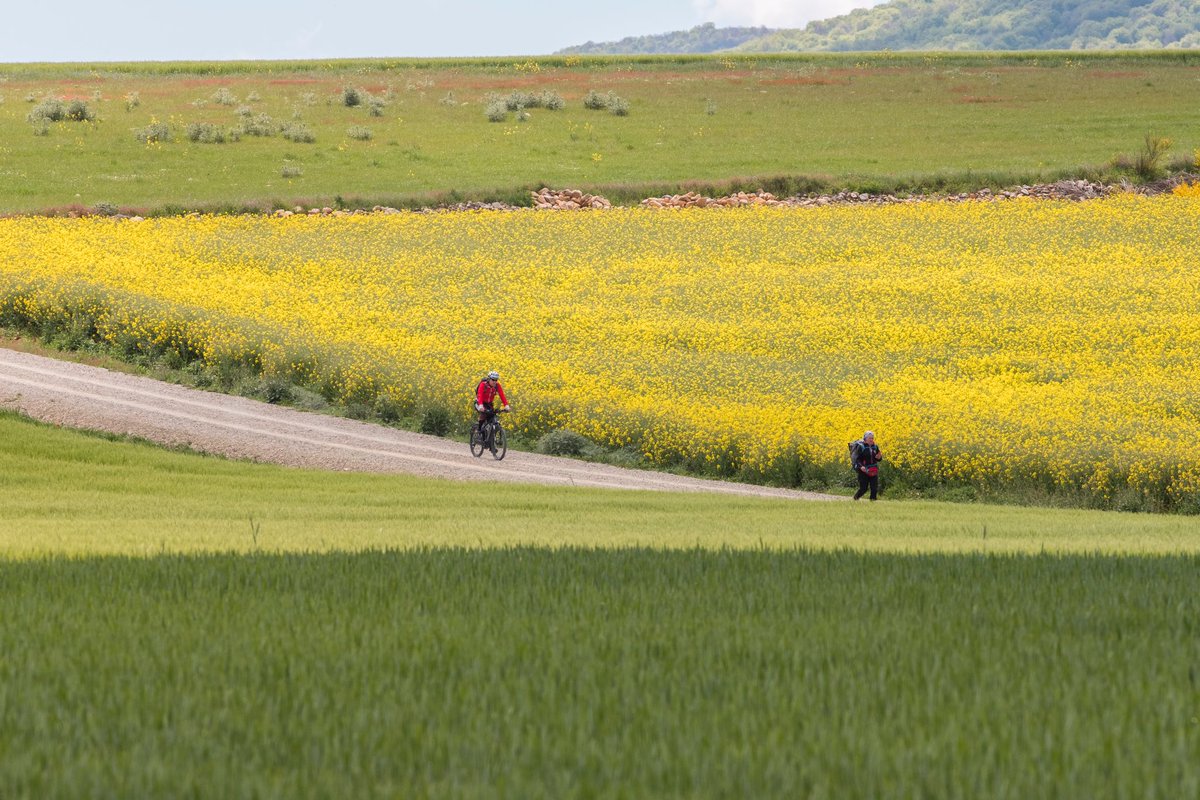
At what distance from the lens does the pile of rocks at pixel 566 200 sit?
5466 cm

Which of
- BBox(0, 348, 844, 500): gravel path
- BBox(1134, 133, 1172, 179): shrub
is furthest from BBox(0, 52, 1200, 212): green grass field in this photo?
BBox(0, 348, 844, 500): gravel path

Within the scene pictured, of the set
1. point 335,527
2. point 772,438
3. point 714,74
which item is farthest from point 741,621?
point 714,74

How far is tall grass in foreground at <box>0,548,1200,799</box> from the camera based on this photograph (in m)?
4.91

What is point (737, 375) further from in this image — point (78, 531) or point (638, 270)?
point (78, 531)

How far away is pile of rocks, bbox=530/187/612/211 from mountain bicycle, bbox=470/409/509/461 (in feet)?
90.2

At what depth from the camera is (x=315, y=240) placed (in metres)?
47.6

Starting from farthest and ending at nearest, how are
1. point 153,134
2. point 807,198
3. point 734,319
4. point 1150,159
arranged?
point 153,134 → point 1150,159 → point 807,198 → point 734,319

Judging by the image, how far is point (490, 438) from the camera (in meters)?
28.0

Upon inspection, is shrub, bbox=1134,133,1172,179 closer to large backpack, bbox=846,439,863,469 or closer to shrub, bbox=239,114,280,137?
shrub, bbox=239,114,280,137

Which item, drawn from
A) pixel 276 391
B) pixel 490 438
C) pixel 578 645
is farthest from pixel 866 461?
pixel 578 645

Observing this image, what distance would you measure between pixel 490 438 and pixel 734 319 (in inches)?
502

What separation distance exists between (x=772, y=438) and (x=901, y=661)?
20006 millimetres

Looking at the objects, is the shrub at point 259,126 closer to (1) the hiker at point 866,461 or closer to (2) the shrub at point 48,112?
(2) the shrub at point 48,112

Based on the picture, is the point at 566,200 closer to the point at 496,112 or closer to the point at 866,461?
the point at 496,112
